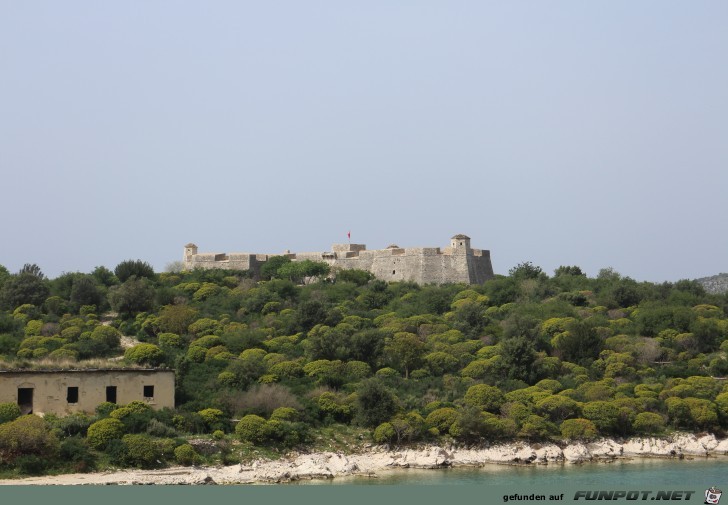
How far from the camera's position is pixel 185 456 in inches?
1462

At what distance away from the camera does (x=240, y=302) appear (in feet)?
208

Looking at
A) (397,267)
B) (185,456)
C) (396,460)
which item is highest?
(397,267)

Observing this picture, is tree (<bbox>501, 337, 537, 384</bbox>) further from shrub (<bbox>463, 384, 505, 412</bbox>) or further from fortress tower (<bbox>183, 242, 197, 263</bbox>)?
fortress tower (<bbox>183, 242, 197, 263</bbox>)

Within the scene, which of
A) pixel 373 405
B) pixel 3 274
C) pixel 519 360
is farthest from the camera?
pixel 3 274

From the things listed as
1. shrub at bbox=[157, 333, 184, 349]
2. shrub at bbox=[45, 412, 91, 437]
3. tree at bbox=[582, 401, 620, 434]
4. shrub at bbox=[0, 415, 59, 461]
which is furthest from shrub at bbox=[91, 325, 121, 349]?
tree at bbox=[582, 401, 620, 434]

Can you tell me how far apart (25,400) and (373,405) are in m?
11.3

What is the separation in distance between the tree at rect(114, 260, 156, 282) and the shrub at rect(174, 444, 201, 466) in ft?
112

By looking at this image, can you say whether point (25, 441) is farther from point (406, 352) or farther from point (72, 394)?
point (406, 352)

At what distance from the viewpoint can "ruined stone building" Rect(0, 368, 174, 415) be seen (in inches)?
1567

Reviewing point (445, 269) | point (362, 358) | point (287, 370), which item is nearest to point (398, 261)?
point (445, 269)

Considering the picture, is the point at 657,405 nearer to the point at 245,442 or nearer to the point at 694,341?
the point at 694,341

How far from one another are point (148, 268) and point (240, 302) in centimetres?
1090

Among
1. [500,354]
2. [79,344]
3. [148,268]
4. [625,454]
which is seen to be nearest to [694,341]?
[500,354]

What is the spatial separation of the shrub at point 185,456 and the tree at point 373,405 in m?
7.07
